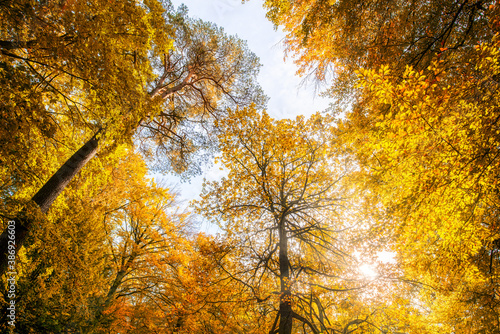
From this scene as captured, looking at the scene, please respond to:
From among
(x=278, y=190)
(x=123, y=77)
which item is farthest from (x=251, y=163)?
(x=123, y=77)

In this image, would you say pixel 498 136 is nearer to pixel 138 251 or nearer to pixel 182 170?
pixel 182 170

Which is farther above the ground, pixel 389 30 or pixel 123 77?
pixel 389 30

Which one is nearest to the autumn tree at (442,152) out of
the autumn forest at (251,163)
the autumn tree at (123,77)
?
the autumn forest at (251,163)

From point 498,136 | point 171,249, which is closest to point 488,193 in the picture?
point 498,136

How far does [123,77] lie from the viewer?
2.91 meters

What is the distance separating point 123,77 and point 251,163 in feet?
12.8

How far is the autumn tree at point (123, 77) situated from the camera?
2295 mm

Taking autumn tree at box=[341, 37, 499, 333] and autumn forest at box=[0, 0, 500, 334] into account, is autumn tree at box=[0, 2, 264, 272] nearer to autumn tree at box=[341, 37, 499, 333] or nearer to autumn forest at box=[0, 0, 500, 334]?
autumn forest at box=[0, 0, 500, 334]

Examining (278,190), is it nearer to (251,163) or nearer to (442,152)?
(251,163)

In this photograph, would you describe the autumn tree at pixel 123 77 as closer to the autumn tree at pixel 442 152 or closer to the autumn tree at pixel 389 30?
the autumn tree at pixel 389 30

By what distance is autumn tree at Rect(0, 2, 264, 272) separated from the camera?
2.29m

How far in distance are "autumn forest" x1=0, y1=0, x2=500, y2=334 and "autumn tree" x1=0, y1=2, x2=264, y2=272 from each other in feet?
0.12

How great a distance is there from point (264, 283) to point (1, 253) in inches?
228

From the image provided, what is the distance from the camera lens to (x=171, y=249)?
775cm
